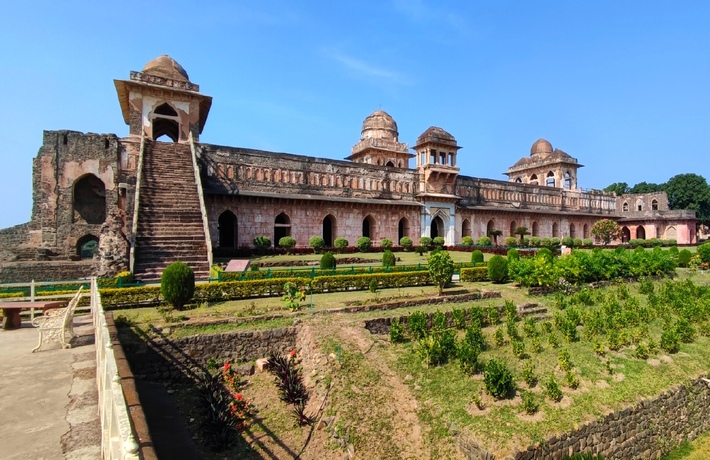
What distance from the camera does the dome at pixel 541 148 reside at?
52566 mm

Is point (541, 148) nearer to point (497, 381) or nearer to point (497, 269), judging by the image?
point (497, 269)

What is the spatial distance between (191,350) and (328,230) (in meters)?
21.7

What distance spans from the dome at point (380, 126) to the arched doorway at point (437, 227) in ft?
45.8

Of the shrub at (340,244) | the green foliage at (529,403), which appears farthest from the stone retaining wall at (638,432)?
the shrub at (340,244)

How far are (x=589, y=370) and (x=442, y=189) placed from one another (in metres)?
26.4

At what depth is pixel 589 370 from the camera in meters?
10.0

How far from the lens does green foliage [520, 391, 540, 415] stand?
8.22 meters

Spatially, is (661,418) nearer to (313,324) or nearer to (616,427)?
(616,427)

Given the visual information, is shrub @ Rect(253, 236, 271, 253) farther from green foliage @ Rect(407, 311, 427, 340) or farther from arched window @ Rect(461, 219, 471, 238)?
arched window @ Rect(461, 219, 471, 238)

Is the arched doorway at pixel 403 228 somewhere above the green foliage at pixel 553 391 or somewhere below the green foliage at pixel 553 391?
above

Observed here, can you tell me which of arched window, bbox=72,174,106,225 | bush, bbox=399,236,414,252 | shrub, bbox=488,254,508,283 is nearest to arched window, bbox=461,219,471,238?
bush, bbox=399,236,414,252

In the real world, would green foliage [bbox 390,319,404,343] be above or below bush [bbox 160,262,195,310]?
below

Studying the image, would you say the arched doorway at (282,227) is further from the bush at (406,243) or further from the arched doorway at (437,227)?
the arched doorway at (437,227)

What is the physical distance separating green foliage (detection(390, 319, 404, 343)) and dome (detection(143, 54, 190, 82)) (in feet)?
77.9
